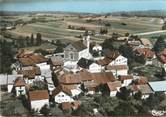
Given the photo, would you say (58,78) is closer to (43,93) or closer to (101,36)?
(43,93)

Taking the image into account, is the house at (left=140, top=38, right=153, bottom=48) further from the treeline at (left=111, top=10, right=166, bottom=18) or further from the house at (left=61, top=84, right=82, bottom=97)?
the house at (left=61, top=84, right=82, bottom=97)

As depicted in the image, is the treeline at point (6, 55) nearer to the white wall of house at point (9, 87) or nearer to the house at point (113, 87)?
the white wall of house at point (9, 87)

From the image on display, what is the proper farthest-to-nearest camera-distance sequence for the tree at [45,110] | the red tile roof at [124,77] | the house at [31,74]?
the red tile roof at [124,77] → the house at [31,74] → the tree at [45,110]

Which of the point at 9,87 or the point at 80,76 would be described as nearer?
the point at 9,87

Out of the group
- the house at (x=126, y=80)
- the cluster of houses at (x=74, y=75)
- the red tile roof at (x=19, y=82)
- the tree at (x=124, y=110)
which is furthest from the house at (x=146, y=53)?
the red tile roof at (x=19, y=82)

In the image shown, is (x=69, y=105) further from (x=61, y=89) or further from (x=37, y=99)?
(x=37, y=99)

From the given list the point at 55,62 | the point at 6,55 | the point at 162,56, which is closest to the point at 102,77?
the point at 55,62

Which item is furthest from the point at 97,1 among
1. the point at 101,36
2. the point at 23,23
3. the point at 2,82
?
the point at 2,82
